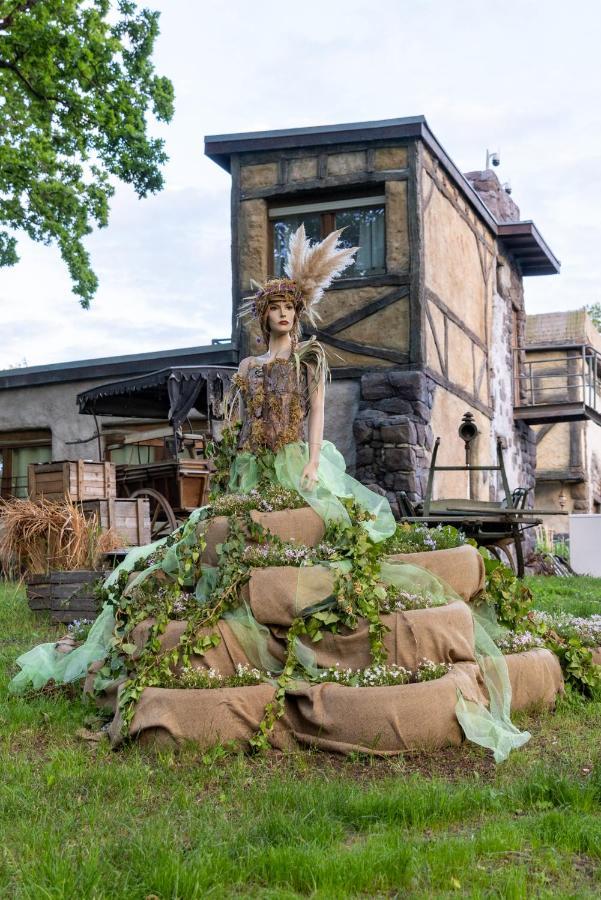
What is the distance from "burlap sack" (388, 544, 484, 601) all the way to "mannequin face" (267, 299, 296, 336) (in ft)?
4.82

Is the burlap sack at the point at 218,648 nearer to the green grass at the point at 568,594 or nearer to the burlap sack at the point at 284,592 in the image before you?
the burlap sack at the point at 284,592

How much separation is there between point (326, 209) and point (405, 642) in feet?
32.4

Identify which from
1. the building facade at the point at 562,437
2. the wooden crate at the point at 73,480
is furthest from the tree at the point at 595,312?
the wooden crate at the point at 73,480

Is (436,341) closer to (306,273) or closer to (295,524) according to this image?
(306,273)

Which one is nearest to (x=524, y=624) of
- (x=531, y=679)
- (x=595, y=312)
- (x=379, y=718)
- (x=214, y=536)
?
(x=531, y=679)

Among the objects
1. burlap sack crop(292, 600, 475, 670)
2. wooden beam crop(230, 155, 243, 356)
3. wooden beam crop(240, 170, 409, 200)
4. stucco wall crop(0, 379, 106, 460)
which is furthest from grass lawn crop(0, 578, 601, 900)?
stucco wall crop(0, 379, 106, 460)

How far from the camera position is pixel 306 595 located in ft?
15.5

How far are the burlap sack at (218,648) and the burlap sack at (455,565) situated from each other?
100cm

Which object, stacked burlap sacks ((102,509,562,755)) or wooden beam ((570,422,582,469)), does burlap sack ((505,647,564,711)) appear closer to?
stacked burlap sacks ((102,509,562,755))

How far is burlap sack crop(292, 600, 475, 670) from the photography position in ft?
15.2

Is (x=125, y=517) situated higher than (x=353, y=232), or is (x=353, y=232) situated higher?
(x=353, y=232)

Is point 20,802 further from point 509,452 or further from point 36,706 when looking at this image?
point 509,452

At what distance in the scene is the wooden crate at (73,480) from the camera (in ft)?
33.8

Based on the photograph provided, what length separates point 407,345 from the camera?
1295 cm
